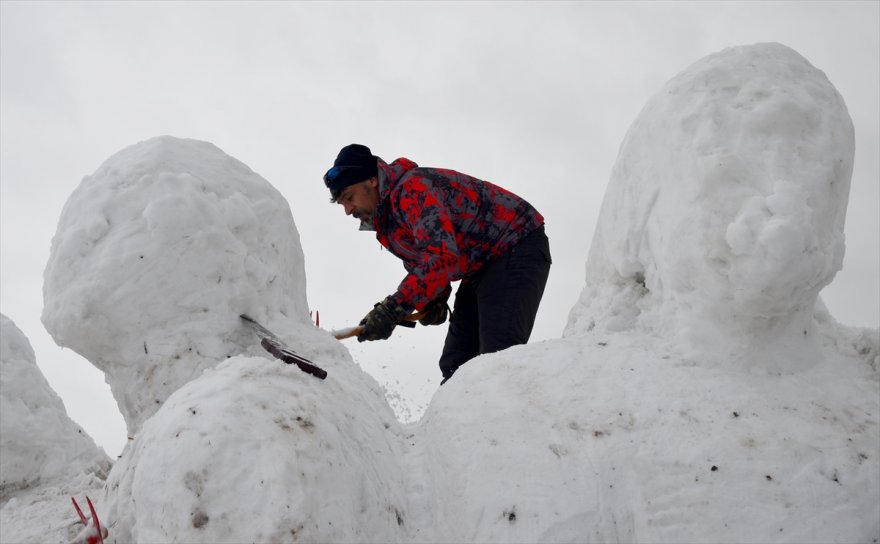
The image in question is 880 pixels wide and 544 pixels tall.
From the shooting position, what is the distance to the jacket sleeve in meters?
4.02

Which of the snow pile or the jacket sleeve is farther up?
the jacket sleeve

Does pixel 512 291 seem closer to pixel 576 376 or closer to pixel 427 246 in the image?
pixel 427 246

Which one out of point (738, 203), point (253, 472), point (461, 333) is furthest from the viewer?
point (461, 333)

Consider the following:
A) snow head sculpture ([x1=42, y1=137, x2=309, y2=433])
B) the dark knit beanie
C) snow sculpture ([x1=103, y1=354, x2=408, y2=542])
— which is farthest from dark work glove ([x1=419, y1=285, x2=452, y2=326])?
snow sculpture ([x1=103, y1=354, x2=408, y2=542])

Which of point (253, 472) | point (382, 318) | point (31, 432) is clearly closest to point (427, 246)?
point (382, 318)

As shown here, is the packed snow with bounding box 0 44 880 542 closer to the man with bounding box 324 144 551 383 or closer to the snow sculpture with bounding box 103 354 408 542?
the snow sculpture with bounding box 103 354 408 542

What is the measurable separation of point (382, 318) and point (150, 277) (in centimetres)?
126

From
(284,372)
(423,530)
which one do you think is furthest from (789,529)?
(284,372)

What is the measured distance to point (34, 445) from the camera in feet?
13.2

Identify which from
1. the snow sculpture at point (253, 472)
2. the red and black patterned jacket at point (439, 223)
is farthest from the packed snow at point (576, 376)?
the red and black patterned jacket at point (439, 223)

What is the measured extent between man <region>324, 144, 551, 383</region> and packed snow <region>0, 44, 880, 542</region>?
0.71m

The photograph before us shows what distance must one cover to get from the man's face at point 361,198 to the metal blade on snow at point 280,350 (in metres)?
1.16

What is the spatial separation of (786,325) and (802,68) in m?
1.04

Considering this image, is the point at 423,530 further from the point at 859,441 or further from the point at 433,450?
the point at 859,441
